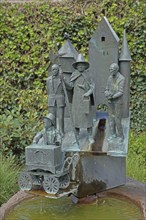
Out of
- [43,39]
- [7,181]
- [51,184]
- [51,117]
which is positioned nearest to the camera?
[51,184]

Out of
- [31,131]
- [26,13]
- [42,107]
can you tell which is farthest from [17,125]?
[26,13]

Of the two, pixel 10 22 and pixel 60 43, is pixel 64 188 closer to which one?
pixel 60 43

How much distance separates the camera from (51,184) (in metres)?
2.80

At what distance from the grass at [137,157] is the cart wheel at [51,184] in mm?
2212

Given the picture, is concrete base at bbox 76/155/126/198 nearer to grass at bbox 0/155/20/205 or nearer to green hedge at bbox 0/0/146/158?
grass at bbox 0/155/20/205

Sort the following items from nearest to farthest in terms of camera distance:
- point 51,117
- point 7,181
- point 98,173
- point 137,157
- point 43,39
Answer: point 51,117 < point 98,173 < point 7,181 < point 137,157 < point 43,39

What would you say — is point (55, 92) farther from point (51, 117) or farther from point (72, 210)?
point (72, 210)

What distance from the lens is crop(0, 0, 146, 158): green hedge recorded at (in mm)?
6543

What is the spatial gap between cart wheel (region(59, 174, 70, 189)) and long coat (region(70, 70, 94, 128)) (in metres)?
0.48

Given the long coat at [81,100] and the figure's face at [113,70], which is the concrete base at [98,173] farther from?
the figure's face at [113,70]

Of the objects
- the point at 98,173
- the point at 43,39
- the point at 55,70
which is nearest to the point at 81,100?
the point at 55,70

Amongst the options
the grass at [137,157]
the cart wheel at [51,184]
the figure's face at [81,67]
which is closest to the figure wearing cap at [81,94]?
the figure's face at [81,67]

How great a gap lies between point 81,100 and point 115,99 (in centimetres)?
29

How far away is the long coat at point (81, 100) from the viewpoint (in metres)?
3.17
